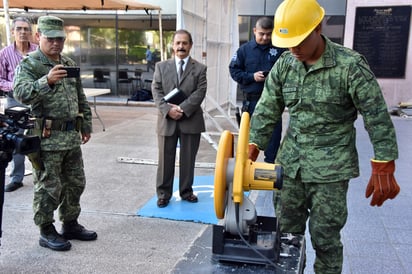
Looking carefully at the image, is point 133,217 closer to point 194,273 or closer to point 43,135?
point 43,135

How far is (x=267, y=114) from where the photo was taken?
2.31 m

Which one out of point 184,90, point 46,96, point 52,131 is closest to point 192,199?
point 184,90

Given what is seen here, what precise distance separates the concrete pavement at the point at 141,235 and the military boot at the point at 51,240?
0.05 metres

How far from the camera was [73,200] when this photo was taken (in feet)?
11.1

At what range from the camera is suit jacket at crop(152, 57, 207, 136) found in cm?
410

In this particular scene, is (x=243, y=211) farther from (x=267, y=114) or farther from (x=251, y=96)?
(x=251, y=96)

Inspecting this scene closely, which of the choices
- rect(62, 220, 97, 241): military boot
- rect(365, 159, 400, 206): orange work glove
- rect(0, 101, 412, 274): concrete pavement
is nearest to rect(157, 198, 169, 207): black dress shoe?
rect(0, 101, 412, 274): concrete pavement

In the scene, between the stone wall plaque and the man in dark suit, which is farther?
the stone wall plaque

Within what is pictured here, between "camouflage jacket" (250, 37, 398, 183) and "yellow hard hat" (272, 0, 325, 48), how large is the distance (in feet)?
0.68

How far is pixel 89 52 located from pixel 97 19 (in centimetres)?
123

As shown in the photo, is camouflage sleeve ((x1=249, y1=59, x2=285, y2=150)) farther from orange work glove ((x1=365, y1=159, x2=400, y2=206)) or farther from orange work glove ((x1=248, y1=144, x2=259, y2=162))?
orange work glove ((x1=365, y1=159, x2=400, y2=206))

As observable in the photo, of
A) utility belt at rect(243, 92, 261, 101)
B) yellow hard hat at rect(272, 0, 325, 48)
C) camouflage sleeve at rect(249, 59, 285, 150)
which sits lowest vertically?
utility belt at rect(243, 92, 261, 101)

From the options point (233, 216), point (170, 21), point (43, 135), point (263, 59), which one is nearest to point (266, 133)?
point (233, 216)

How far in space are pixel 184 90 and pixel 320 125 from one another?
87.6 inches
